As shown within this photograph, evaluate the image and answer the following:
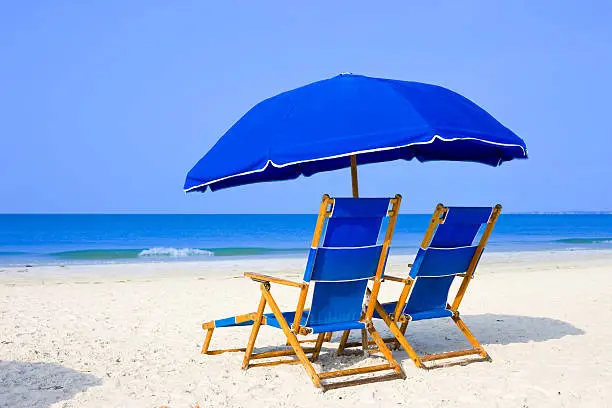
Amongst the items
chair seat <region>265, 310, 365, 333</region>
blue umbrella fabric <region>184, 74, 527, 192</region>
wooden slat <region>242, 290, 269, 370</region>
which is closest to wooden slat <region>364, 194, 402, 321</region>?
chair seat <region>265, 310, 365, 333</region>

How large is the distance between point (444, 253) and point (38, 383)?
2607 millimetres

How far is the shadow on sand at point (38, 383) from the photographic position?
372cm

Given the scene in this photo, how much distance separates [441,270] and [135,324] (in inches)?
128

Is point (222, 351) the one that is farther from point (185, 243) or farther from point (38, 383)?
point (185, 243)

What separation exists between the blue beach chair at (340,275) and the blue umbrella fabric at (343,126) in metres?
0.34

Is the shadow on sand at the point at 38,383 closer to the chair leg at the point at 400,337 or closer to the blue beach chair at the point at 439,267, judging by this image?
the chair leg at the point at 400,337

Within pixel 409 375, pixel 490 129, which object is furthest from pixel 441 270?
pixel 490 129

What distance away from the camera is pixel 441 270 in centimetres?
438

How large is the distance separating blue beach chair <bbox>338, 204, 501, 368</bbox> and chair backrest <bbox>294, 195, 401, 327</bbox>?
0.99ft

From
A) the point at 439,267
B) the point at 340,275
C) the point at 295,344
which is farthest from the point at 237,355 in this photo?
the point at 439,267

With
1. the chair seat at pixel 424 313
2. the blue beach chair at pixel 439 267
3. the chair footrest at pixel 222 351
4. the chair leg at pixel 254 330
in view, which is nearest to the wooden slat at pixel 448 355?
the blue beach chair at pixel 439 267

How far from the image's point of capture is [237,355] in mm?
4855

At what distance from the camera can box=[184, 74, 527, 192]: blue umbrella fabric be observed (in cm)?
356

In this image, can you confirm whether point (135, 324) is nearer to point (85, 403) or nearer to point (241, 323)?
point (241, 323)
